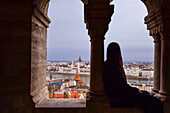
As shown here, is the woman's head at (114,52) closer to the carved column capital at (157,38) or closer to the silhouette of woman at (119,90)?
the silhouette of woman at (119,90)

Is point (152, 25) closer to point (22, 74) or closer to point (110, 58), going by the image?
point (110, 58)

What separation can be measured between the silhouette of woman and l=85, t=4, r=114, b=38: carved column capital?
33cm

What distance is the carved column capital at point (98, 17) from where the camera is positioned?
2.89m

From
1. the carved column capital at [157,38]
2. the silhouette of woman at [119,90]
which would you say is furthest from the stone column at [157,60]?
the silhouette of woman at [119,90]

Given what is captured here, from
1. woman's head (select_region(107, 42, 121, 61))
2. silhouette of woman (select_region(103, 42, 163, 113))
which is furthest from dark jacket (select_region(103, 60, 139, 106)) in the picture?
woman's head (select_region(107, 42, 121, 61))

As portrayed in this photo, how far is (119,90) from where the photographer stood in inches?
107

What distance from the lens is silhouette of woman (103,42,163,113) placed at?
2.62 meters

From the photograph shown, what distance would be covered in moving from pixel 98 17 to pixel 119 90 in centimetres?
132

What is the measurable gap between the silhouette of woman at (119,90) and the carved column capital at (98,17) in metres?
0.33

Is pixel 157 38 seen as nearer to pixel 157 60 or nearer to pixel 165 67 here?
pixel 157 60

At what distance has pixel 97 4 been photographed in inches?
114

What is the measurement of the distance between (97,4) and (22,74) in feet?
5.99

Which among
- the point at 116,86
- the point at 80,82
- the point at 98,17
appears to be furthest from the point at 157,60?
the point at 80,82

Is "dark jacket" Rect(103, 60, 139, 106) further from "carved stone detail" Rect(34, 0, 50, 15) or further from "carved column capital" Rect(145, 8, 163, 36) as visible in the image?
"carved stone detail" Rect(34, 0, 50, 15)
